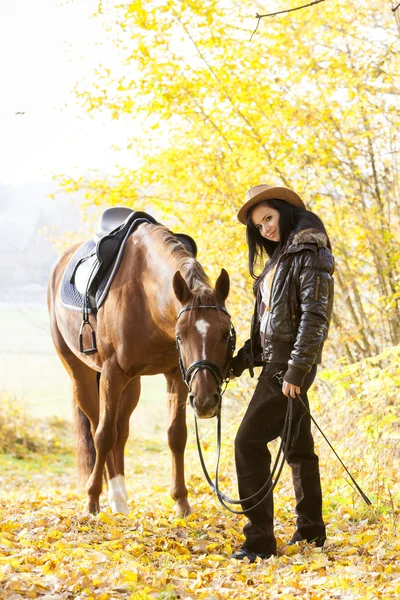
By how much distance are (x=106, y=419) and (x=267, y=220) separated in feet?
6.35

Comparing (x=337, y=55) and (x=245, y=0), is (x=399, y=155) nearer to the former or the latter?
(x=337, y=55)

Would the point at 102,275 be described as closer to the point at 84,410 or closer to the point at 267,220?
the point at 84,410

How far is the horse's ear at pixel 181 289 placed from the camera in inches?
140

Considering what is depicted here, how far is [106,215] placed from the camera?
5.39 meters

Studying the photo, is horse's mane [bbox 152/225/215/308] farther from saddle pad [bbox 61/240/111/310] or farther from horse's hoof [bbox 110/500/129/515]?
horse's hoof [bbox 110/500/129/515]

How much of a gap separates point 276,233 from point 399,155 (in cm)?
409

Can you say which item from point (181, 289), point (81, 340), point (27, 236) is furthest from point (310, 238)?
point (27, 236)

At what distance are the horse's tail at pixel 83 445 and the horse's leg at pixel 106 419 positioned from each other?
75 centimetres

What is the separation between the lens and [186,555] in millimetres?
3648

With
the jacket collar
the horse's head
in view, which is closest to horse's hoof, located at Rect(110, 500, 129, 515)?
the horse's head

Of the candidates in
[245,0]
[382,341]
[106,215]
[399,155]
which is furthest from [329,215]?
[106,215]

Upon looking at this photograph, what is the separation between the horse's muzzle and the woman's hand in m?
0.35

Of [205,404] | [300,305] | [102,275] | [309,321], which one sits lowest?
[205,404]

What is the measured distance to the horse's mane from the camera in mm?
3562
